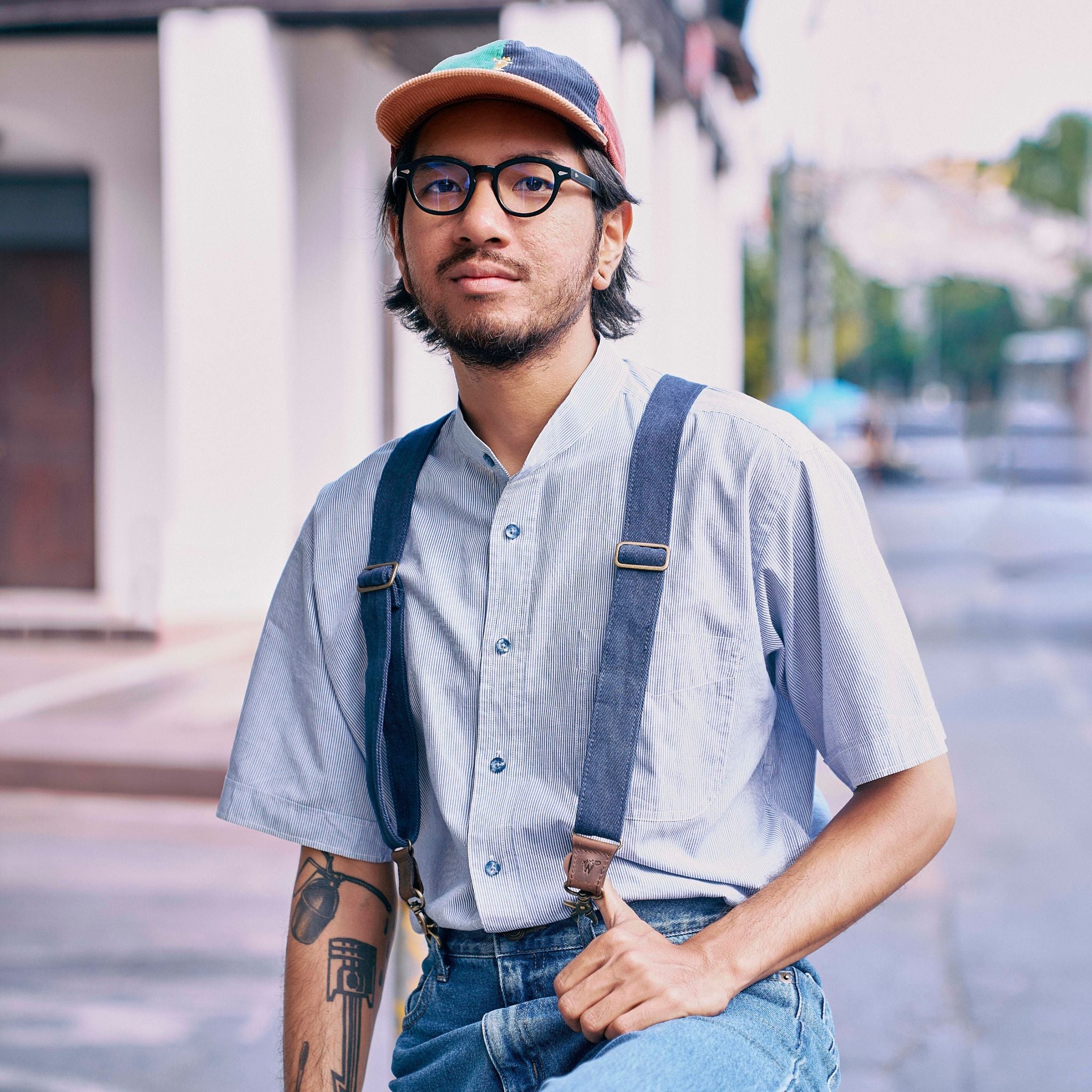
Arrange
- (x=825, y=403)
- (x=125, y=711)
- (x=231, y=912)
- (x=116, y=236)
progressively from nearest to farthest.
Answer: (x=231, y=912) → (x=125, y=711) → (x=116, y=236) → (x=825, y=403)

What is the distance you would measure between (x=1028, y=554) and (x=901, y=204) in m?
89.6

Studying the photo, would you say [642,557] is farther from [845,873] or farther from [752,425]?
[845,873]

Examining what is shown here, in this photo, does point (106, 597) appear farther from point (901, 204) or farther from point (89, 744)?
point (901, 204)

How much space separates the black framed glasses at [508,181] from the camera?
196 centimetres

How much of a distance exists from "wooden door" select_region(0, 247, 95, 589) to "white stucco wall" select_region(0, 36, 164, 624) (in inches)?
6.8

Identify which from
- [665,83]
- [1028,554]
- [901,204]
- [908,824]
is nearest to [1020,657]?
[665,83]

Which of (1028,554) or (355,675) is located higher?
(355,675)

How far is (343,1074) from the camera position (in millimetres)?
2049

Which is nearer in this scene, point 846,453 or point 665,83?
point 665,83

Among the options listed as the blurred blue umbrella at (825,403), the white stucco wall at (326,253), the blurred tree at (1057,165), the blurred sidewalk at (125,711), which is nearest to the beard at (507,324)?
the blurred sidewalk at (125,711)

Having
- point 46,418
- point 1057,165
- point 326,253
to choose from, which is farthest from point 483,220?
point 1057,165

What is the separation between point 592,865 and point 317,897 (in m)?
0.56

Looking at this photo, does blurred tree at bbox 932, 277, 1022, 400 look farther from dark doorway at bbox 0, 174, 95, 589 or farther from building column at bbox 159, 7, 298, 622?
building column at bbox 159, 7, 298, 622

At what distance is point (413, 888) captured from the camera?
2.00 metres
